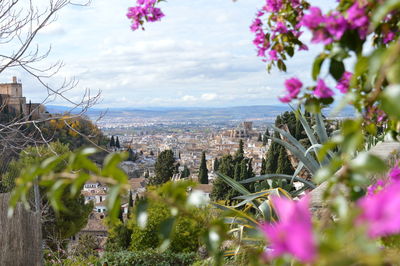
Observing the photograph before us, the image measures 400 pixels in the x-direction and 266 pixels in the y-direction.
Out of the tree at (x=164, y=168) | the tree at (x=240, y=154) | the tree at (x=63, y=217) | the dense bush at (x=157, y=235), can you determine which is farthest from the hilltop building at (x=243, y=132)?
the dense bush at (x=157, y=235)

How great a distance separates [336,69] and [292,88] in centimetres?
8

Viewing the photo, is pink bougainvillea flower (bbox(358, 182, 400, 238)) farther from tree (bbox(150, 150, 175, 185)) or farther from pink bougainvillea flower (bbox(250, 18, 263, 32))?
tree (bbox(150, 150, 175, 185))

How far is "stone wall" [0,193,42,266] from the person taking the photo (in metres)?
3.22

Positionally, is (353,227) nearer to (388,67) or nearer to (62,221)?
(388,67)

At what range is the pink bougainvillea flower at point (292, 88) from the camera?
815 millimetres

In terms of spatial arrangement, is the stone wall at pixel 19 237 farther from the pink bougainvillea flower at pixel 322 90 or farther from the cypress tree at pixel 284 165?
the cypress tree at pixel 284 165

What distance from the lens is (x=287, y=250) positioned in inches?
13.7

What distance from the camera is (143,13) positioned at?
4.04ft

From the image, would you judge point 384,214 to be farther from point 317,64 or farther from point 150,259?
point 150,259

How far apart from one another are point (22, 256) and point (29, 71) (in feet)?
4.33

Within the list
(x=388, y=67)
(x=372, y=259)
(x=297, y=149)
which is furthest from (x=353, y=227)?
(x=297, y=149)

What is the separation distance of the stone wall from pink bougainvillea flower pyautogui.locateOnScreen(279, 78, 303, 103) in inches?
108

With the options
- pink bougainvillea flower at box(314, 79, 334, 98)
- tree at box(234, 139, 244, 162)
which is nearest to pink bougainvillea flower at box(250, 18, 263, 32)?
pink bougainvillea flower at box(314, 79, 334, 98)

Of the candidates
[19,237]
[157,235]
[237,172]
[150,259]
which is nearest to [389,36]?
[19,237]
